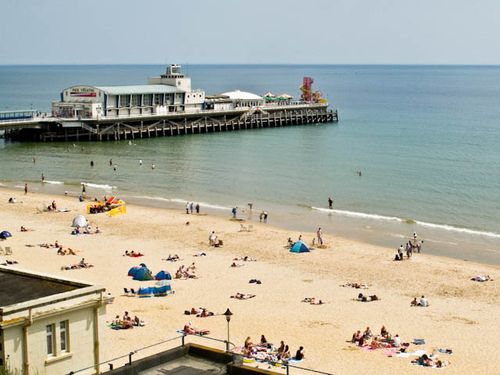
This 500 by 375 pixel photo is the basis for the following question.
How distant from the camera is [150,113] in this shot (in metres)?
89.4

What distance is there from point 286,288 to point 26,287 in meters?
14.2

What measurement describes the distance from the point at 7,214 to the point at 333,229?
699 inches

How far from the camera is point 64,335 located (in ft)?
58.1

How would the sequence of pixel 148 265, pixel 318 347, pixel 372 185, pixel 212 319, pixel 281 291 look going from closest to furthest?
pixel 318 347
pixel 212 319
pixel 281 291
pixel 148 265
pixel 372 185

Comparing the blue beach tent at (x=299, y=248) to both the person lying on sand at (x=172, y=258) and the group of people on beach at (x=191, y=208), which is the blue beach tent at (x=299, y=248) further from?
the group of people on beach at (x=191, y=208)

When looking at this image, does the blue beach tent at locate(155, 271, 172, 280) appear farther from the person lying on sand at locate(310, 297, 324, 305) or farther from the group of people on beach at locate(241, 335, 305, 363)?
the group of people on beach at locate(241, 335, 305, 363)

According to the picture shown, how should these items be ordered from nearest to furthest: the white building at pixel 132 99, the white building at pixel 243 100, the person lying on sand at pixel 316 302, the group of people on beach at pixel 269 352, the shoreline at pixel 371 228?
the group of people on beach at pixel 269 352 < the person lying on sand at pixel 316 302 < the shoreline at pixel 371 228 < the white building at pixel 132 99 < the white building at pixel 243 100

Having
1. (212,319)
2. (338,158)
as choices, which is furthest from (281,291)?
(338,158)

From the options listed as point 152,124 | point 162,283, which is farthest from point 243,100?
point 162,283

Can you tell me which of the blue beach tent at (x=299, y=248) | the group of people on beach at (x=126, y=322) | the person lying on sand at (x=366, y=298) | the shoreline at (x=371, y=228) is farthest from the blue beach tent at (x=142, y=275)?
the shoreline at (x=371, y=228)

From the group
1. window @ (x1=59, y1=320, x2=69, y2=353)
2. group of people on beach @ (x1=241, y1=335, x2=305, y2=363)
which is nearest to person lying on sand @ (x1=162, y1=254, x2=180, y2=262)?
group of people on beach @ (x1=241, y1=335, x2=305, y2=363)

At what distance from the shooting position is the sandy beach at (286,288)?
2444 cm

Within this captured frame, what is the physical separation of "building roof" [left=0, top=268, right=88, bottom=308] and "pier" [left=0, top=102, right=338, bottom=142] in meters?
62.1

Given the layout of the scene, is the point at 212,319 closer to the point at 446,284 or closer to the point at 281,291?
the point at 281,291
